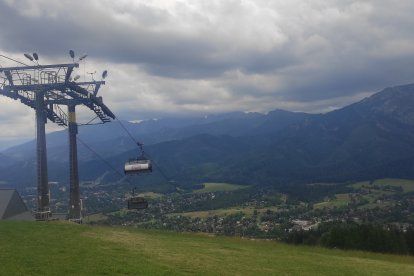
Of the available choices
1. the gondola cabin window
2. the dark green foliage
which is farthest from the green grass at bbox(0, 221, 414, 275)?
the dark green foliage

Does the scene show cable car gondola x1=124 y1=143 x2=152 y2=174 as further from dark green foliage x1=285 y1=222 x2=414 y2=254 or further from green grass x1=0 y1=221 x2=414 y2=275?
Result: dark green foliage x1=285 y1=222 x2=414 y2=254

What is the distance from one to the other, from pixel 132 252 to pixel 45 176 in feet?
89.5

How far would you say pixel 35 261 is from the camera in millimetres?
19875

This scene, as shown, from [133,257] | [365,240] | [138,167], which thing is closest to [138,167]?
[138,167]

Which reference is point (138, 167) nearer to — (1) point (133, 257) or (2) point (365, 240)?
(1) point (133, 257)

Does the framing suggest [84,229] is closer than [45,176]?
Yes

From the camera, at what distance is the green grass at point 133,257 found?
19.5m

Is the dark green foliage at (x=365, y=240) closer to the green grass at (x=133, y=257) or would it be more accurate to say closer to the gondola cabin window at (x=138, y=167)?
the gondola cabin window at (x=138, y=167)

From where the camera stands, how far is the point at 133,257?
22.6 meters

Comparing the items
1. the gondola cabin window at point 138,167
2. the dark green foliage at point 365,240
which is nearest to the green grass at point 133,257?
the gondola cabin window at point 138,167

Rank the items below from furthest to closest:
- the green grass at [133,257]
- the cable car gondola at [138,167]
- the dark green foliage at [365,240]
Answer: the dark green foliage at [365,240]
the cable car gondola at [138,167]
the green grass at [133,257]

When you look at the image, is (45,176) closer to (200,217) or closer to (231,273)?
(231,273)

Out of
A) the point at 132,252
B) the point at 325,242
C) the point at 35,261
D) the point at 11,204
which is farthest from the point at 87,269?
the point at 325,242

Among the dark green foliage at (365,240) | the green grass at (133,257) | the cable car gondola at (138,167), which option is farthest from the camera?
the dark green foliage at (365,240)
